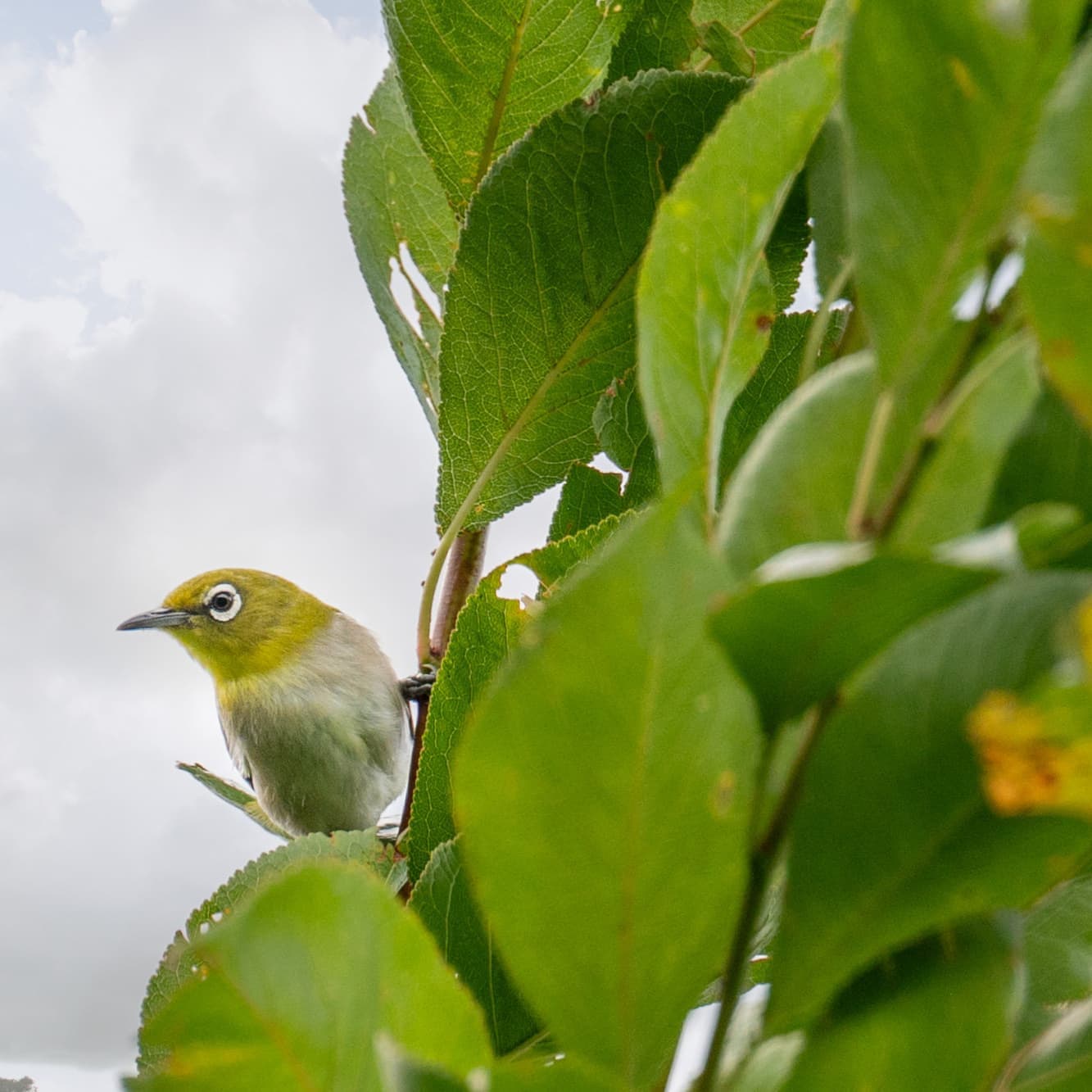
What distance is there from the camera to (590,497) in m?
0.55

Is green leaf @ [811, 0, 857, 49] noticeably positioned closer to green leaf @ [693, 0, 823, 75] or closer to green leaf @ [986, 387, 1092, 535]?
green leaf @ [986, 387, 1092, 535]

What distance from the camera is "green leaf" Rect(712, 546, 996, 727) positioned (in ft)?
0.52

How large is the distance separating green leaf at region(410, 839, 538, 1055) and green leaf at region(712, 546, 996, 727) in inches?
9.7

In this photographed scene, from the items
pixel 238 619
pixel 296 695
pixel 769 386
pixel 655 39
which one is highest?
pixel 238 619

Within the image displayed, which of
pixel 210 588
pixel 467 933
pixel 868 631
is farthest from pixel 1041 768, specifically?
pixel 210 588

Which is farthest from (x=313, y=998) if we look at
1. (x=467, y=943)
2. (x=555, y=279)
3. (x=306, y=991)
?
(x=555, y=279)

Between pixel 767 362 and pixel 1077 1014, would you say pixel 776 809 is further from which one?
pixel 767 362

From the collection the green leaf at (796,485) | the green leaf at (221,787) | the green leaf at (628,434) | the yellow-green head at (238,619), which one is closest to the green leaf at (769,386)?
the green leaf at (628,434)

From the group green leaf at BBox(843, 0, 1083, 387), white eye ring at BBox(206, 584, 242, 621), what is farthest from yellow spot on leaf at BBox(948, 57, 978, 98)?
white eye ring at BBox(206, 584, 242, 621)

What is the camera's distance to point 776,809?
0.19 m

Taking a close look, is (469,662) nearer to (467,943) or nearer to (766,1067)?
(467,943)

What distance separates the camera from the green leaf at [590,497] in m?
0.55

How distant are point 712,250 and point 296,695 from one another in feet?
5.02

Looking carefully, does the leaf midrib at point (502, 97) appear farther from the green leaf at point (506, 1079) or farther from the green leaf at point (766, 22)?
the green leaf at point (506, 1079)
